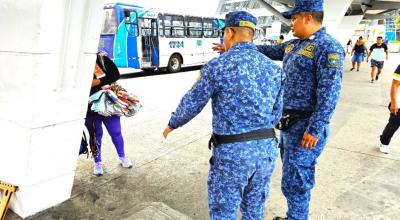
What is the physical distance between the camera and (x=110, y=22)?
13297mm

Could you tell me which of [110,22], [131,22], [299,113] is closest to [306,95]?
[299,113]

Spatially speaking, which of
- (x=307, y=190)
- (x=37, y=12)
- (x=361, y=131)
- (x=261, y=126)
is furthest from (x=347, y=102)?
(x=37, y=12)

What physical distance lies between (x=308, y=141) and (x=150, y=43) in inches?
479

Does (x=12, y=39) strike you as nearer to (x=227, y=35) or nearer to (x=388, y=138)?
(x=227, y=35)

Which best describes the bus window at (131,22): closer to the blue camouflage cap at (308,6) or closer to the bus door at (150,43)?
the bus door at (150,43)

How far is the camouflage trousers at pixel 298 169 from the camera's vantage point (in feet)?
8.71

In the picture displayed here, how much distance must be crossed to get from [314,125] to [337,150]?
2.88 metres

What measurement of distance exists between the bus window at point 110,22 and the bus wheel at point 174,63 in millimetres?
2979

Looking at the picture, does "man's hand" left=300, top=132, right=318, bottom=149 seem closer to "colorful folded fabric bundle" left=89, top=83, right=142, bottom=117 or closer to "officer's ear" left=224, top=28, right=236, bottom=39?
"officer's ear" left=224, top=28, right=236, bottom=39

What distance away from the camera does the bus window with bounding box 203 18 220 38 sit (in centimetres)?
1696

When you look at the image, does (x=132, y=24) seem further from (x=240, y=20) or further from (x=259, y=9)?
(x=259, y=9)

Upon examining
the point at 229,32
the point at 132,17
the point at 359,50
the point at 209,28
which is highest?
the point at 209,28

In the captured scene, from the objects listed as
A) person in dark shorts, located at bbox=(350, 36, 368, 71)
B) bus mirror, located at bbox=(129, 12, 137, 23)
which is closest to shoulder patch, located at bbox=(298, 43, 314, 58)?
bus mirror, located at bbox=(129, 12, 137, 23)

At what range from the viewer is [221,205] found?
2135mm
